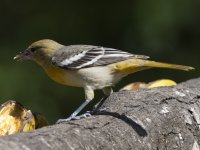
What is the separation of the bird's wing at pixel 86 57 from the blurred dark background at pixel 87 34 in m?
2.19

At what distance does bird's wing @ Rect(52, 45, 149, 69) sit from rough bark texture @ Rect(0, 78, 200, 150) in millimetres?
731

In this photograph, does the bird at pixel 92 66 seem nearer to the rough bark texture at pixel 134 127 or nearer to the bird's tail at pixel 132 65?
the bird's tail at pixel 132 65

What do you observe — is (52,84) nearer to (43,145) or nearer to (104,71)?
(104,71)

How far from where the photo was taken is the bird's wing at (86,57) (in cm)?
450

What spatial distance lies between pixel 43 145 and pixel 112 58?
2.09 meters

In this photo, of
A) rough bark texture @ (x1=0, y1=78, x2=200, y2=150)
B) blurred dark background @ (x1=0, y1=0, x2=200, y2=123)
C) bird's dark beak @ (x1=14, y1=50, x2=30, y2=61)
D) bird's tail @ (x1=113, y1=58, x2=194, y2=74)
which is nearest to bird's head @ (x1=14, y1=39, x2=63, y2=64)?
bird's dark beak @ (x1=14, y1=50, x2=30, y2=61)

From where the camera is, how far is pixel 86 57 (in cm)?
459

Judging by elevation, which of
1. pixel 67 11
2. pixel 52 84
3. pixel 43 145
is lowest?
pixel 52 84

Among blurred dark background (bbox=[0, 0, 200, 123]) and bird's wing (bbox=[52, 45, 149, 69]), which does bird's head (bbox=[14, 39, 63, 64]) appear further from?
blurred dark background (bbox=[0, 0, 200, 123])

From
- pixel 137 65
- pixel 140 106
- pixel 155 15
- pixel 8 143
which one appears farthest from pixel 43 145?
pixel 155 15

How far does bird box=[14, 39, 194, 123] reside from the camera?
4.40 meters

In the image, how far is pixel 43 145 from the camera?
2.49 m

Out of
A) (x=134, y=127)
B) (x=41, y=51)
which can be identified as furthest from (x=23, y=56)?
(x=134, y=127)

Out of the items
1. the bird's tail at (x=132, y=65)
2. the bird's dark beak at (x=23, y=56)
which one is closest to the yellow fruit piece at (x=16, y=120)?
the bird's tail at (x=132, y=65)
